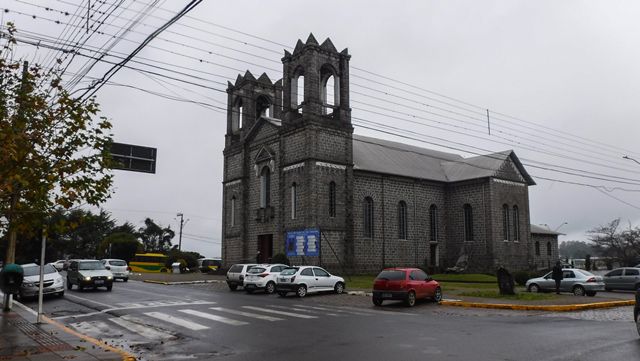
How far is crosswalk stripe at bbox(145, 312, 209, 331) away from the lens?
48.3 ft

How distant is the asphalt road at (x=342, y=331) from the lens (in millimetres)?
10539

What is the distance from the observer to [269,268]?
95.3ft

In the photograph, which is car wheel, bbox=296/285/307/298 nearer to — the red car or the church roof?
the red car

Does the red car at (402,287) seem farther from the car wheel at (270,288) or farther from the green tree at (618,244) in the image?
the green tree at (618,244)

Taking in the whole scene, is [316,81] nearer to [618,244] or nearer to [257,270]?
[257,270]

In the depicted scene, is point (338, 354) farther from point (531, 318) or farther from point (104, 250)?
point (104, 250)

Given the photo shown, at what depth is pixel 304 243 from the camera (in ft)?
129

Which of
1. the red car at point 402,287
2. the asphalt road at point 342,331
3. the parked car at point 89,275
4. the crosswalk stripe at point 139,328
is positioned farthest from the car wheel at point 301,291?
the crosswalk stripe at point 139,328

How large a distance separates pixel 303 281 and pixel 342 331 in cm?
1262

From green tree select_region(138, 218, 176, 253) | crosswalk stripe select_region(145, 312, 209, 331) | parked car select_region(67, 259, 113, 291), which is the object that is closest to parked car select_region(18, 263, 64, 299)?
parked car select_region(67, 259, 113, 291)

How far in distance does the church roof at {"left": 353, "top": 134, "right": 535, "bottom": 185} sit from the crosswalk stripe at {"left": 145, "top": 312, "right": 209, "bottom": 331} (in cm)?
2760

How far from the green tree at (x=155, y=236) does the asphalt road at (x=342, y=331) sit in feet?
268

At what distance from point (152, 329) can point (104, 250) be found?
6940 centimetres

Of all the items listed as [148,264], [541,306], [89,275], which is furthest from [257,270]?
[148,264]
